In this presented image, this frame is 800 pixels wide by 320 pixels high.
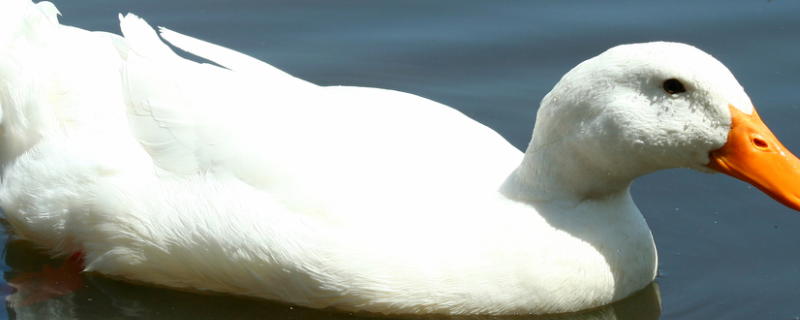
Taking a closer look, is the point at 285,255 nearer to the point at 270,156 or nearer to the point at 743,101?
the point at 270,156

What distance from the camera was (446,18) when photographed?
701 centimetres

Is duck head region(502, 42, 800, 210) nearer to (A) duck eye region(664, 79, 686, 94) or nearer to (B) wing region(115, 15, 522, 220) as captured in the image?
(A) duck eye region(664, 79, 686, 94)

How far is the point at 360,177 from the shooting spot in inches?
160

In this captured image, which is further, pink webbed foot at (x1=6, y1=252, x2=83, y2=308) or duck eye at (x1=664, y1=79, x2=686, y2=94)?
pink webbed foot at (x1=6, y1=252, x2=83, y2=308)

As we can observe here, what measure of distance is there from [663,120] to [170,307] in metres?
→ 2.30

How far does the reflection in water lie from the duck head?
78 centimetres

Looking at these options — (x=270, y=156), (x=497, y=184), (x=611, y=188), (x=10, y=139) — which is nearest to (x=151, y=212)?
(x=270, y=156)

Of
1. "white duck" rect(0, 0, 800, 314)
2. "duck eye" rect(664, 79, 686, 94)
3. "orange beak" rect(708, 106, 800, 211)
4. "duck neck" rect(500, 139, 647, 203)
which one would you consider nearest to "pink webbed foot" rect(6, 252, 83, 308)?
"white duck" rect(0, 0, 800, 314)

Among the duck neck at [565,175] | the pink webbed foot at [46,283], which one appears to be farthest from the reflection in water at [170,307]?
the duck neck at [565,175]

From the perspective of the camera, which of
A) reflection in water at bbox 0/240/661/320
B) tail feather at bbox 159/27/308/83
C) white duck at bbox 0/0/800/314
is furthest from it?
tail feather at bbox 159/27/308/83

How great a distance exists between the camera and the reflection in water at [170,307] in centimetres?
439

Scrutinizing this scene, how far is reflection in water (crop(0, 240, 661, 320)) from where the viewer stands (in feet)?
14.4

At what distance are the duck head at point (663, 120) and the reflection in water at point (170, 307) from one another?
784 mm

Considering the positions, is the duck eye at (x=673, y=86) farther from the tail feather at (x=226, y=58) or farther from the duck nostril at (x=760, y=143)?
the tail feather at (x=226, y=58)
